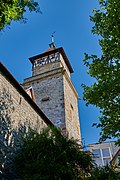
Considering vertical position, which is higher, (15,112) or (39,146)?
(15,112)

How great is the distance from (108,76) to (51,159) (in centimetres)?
342

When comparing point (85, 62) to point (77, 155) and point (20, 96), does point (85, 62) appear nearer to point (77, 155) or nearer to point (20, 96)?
point (20, 96)

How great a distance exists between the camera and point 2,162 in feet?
20.6

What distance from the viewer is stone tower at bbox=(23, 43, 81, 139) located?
48.0ft

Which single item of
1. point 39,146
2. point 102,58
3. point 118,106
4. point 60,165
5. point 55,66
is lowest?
point 60,165

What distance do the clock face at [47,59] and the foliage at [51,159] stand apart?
39.9ft

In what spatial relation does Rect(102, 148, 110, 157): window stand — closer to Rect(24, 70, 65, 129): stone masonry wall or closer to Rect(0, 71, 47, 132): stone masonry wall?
Rect(24, 70, 65, 129): stone masonry wall

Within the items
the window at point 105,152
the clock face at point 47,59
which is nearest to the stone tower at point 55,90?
the clock face at point 47,59

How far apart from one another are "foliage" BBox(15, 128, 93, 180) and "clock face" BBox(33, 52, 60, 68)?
39.9 ft

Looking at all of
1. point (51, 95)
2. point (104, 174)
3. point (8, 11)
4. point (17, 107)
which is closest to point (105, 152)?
point (51, 95)

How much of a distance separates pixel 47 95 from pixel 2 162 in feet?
32.7

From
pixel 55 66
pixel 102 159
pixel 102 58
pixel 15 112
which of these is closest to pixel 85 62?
pixel 102 58

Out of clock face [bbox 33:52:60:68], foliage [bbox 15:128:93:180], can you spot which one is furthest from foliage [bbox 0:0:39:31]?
clock face [bbox 33:52:60:68]

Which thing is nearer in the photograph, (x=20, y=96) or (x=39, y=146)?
(x=39, y=146)
